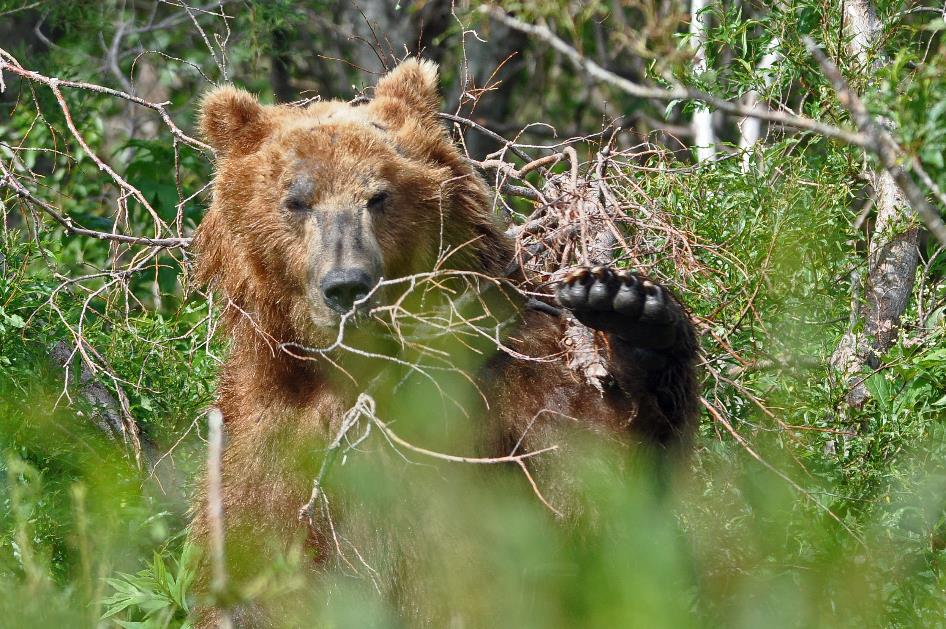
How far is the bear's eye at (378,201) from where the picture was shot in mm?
4637

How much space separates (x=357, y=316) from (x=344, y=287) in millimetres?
115

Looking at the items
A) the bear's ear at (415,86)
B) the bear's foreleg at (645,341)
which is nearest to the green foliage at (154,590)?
the bear's foreleg at (645,341)

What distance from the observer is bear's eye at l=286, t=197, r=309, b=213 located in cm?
466

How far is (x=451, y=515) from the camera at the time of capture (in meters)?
4.62

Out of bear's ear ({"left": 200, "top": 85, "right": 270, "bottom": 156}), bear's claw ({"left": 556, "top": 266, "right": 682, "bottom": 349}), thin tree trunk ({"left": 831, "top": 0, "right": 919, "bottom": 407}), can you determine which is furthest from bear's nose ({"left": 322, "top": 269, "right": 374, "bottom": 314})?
thin tree trunk ({"left": 831, "top": 0, "right": 919, "bottom": 407})

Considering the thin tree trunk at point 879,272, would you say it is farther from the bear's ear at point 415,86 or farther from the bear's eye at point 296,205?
the bear's eye at point 296,205

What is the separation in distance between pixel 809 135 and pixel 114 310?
3551 mm

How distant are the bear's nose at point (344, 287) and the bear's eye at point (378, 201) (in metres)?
0.47

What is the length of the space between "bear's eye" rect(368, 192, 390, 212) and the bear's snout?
47 centimetres

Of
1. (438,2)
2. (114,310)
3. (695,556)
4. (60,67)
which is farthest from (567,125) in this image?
(695,556)

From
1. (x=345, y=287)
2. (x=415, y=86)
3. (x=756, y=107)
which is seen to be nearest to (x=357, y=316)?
(x=345, y=287)

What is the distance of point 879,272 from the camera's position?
5641mm

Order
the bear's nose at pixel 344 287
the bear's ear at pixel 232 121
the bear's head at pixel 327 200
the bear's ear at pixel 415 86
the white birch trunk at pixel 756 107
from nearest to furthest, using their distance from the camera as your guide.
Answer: the bear's nose at pixel 344 287, the bear's head at pixel 327 200, the bear's ear at pixel 232 121, the bear's ear at pixel 415 86, the white birch trunk at pixel 756 107

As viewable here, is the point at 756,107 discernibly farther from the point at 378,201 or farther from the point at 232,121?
the point at 232,121
